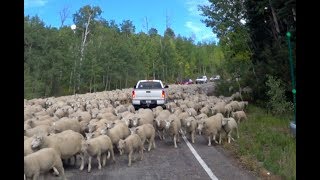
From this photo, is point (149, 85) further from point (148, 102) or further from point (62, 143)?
point (62, 143)

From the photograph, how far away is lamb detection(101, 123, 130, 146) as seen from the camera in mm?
11391

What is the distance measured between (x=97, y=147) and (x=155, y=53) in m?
70.9

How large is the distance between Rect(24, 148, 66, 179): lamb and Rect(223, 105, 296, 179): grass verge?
4157mm

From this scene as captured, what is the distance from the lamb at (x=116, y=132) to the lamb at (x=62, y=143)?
1133 mm

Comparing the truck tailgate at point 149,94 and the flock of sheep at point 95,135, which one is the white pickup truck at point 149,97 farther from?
the flock of sheep at point 95,135

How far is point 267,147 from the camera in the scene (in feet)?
40.5

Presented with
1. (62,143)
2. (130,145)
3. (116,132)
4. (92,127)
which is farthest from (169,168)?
(92,127)

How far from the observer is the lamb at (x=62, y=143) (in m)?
9.34

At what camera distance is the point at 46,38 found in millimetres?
49875

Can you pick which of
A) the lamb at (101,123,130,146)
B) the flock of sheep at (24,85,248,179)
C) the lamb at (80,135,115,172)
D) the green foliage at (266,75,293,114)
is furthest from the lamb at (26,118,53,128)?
the green foliage at (266,75,293,114)
